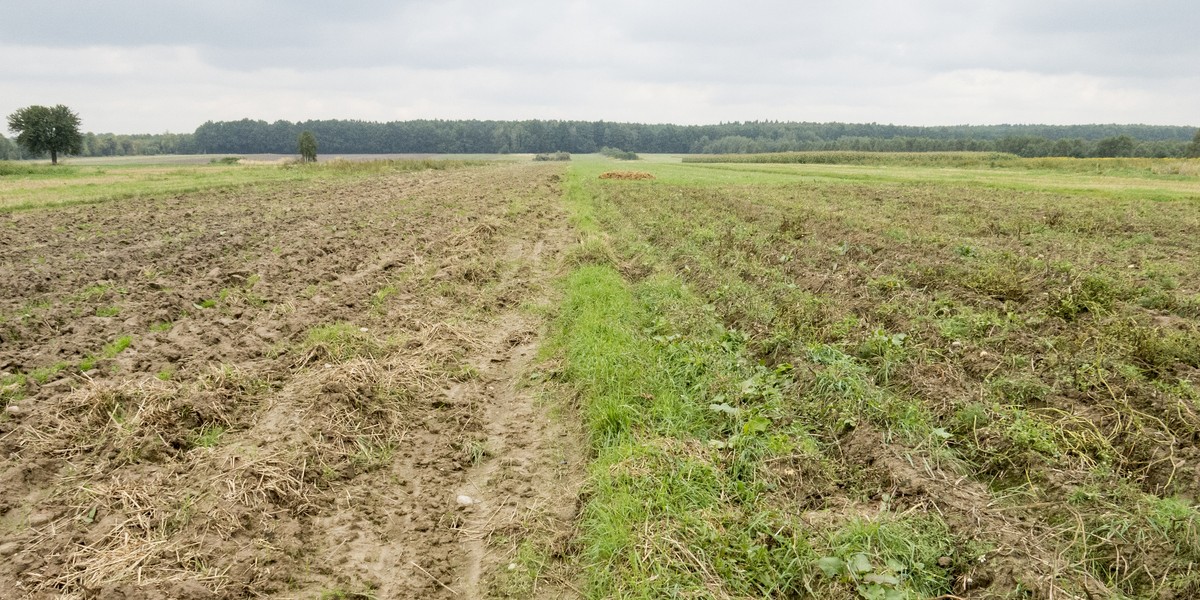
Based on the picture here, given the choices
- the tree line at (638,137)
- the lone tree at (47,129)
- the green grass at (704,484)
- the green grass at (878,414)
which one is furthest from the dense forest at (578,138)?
the green grass at (704,484)

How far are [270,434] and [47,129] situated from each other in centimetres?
7794

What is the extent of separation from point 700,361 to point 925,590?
342 centimetres

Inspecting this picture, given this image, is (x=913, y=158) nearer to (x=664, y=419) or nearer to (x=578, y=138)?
(x=664, y=419)

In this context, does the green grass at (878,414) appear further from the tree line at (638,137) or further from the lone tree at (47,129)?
the tree line at (638,137)

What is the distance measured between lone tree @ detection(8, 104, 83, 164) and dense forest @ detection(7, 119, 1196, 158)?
2082 inches

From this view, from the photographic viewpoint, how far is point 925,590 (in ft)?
10.7

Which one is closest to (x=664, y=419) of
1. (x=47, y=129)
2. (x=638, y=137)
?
(x=47, y=129)

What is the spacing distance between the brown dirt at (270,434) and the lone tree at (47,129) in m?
67.0

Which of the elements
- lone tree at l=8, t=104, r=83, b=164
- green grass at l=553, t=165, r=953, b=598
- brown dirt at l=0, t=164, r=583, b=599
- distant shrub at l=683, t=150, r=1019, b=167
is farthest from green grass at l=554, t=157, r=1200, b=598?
lone tree at l=8, t=104, r=83, b=164

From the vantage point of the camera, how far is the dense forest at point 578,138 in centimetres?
9850

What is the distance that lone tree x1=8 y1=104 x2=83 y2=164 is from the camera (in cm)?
5662

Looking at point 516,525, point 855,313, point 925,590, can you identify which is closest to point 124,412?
point 516,525

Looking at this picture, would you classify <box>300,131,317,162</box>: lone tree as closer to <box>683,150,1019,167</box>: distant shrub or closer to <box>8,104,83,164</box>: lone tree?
<box>8,104,83,164</box>: lone tree

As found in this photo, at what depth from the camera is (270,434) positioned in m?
5.06
